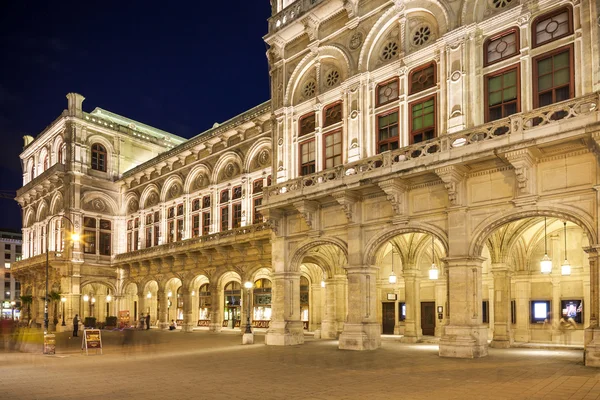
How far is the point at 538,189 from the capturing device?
56.8 feet

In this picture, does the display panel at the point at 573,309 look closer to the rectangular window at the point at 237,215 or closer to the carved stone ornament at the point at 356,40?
the carved stone ornament at the point at 356,40

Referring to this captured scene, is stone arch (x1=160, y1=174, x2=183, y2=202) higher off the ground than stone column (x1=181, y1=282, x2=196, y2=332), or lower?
higher

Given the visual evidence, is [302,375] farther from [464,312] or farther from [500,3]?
[500,3]

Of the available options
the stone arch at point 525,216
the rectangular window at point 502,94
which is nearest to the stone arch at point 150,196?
the rectangular window at point 502,94

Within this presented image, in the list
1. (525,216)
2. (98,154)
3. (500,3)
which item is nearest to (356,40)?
(500,3)

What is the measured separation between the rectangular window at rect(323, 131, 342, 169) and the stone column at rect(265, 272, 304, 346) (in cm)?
542

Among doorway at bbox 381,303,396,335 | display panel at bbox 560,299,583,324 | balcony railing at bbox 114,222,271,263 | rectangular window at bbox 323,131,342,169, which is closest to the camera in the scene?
display panel at bbox 560,299,583,324

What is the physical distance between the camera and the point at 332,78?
2555cm

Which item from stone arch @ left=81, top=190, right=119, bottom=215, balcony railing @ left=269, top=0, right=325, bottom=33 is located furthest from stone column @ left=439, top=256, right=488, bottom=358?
stone arch @ left=81, top=190, right=119, bottom=215

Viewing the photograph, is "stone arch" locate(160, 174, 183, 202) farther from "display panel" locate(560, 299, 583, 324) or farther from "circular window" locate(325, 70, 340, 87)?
"display panel" locate(560, 299, 583, 324)

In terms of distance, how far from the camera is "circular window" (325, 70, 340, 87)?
25.4m

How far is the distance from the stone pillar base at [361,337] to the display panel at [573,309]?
8.35 m

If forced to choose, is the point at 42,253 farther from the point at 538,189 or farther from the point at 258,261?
the point at 538,189

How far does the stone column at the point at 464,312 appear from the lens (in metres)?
18.3
